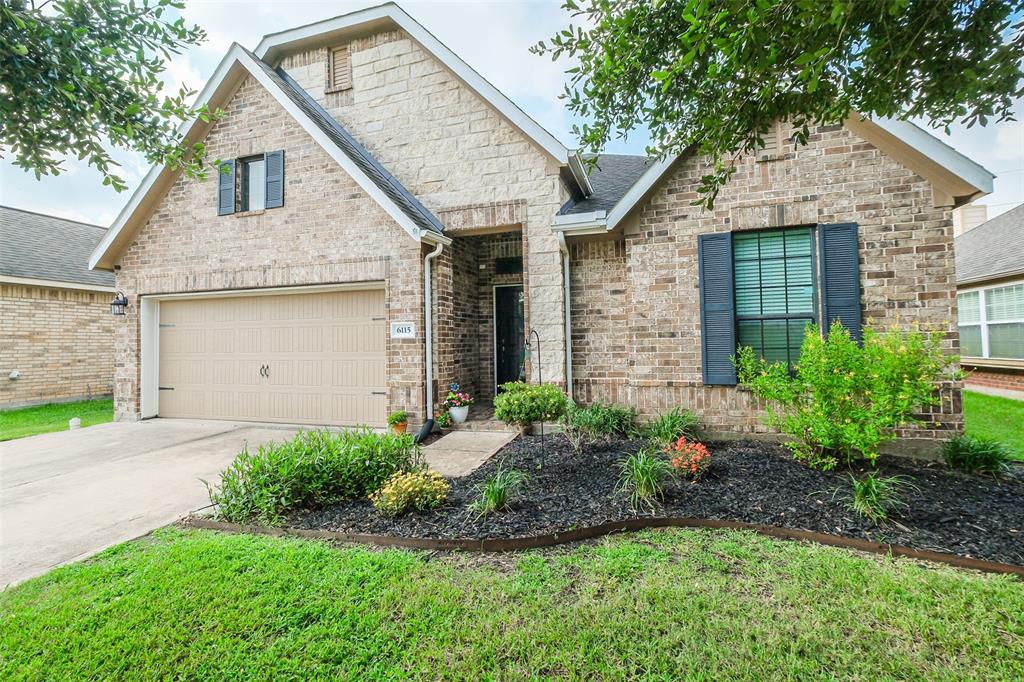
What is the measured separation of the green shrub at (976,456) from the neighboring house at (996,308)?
8.97m

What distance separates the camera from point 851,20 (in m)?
3.01

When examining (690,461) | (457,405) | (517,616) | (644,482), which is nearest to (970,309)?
(690,461)

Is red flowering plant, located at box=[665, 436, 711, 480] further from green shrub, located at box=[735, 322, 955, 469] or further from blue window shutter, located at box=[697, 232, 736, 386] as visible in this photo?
blue window shutter, located at box=[697, 232, 736, 386]

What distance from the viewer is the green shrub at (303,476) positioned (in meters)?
4.05

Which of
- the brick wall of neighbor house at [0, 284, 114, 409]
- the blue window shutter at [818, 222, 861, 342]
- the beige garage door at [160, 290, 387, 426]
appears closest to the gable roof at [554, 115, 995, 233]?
the blue window shutter at [818, 222, 861, 342]

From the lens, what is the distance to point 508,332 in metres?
9.09

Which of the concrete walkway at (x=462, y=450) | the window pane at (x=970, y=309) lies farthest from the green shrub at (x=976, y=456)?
the window pane at (x=970, y=309)

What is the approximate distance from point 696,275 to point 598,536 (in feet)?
13.5

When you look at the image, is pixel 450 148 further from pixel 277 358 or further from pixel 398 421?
pixel 277 358

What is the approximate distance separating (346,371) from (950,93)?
783cm

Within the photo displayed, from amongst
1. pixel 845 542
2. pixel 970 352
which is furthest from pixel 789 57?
pixel 970 352

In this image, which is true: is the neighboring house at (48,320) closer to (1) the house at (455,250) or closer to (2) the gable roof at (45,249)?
(2) the gable roof at (45,249)

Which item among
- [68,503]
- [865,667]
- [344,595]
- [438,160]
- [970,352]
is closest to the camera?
[865,667]

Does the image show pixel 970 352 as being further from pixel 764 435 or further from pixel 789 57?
pixel 789 57
